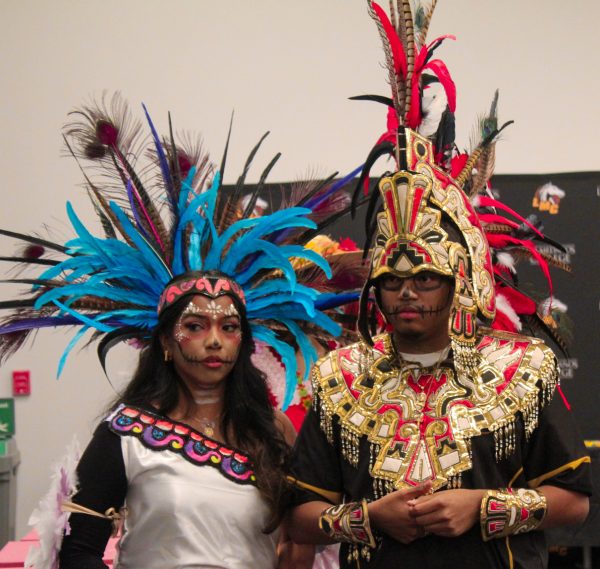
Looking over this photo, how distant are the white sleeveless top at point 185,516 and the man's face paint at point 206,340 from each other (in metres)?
0.21

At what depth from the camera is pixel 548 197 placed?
17.9 ft

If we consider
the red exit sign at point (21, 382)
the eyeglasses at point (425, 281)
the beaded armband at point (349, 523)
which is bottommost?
the red exit sign at point (21, 382)

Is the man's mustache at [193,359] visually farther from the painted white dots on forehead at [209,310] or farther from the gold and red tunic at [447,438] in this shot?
the gold and red tunic at [447,438]

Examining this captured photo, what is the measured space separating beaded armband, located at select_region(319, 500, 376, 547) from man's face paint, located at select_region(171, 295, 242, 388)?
51 cm

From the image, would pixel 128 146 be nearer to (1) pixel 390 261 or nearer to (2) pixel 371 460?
(1) pixel 390 261

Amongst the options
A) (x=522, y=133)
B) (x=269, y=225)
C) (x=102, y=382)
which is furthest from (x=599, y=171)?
(x=269, y=225)

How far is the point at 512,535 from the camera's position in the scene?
1.92 metres

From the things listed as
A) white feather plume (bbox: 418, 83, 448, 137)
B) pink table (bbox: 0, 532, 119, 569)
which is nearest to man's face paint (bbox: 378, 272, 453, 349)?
white feather plume (bbox: 418, 83, 448, 137)

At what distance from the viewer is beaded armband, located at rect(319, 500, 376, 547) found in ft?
6.23

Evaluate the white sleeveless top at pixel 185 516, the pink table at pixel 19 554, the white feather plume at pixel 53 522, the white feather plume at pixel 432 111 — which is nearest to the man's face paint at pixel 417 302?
the white feather plume at pixel 432 111

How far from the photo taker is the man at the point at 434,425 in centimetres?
188

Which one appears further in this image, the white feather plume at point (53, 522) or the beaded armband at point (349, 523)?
the white feather plume at point (53, 522)

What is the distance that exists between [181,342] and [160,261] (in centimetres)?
30

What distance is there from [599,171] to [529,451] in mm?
3874
